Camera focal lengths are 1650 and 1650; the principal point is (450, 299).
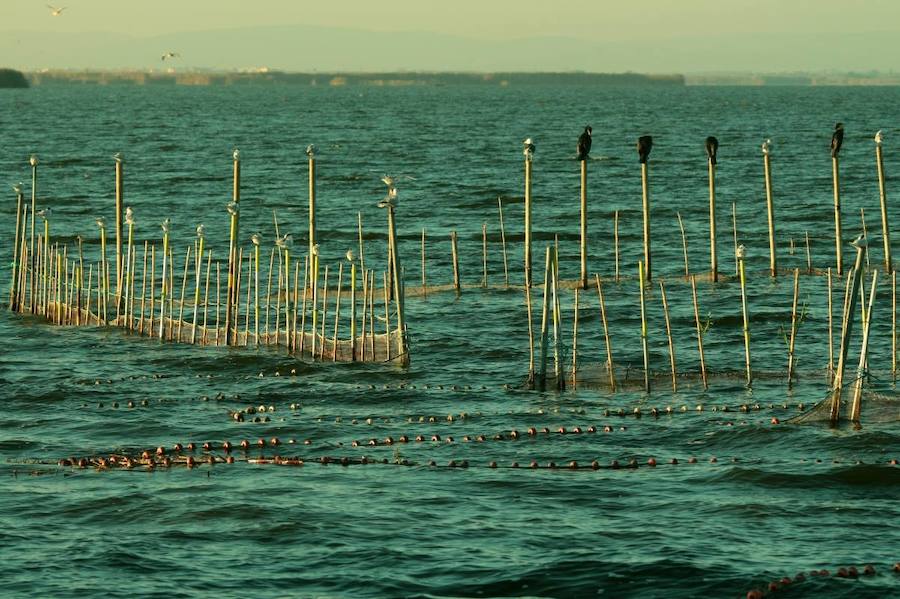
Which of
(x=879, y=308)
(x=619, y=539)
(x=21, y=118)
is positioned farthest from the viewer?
(x=21, y=118)

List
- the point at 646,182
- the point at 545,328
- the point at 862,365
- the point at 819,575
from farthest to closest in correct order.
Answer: the point at 646,182 → the point at 545,328 → the point at 862,365 → the point at 819,575

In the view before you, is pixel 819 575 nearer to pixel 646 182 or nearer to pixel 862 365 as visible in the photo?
pixel 862 365

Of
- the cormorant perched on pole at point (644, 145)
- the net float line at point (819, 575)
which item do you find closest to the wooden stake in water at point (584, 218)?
the cormorant perched on pole at point (644, 145)

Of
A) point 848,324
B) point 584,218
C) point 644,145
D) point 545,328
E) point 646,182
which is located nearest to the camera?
point 848,324

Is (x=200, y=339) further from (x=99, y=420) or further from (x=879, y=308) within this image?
(x=879, y=308)

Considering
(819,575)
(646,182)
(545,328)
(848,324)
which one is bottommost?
(819,575)

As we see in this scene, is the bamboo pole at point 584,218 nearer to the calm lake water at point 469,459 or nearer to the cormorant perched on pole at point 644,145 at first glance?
the calm lake water at point 469,459

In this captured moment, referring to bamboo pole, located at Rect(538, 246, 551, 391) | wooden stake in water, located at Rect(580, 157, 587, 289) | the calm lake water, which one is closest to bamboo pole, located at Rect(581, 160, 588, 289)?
wooden stake in water, located at Rect(580, 157, 587, 289)

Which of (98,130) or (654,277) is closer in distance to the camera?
(654,277)

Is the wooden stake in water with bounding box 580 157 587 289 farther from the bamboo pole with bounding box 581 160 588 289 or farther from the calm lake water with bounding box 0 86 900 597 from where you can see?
the calm lake water with bounding box 0 86 900 597

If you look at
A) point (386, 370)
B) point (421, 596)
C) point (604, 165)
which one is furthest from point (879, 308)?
point (604, 165)

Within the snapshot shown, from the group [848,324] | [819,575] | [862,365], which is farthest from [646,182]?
[819,575]

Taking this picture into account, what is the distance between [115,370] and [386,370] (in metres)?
5.47

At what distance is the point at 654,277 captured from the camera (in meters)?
46.5
